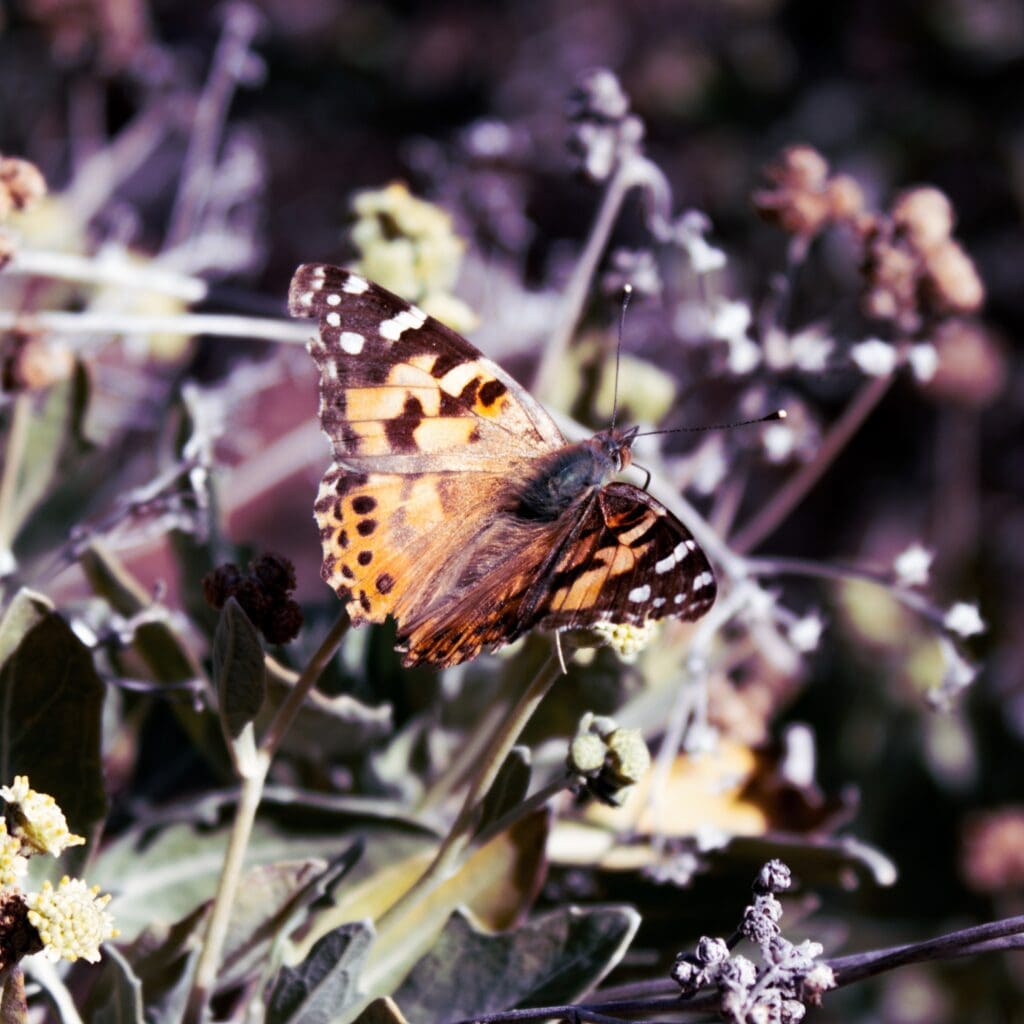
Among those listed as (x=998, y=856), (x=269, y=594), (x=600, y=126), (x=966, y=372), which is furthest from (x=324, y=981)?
(x=966, y=372)

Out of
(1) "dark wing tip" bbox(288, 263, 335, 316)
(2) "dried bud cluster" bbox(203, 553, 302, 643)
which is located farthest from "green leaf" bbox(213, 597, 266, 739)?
(1) "dark wing tip" bbox(288, 263, 335, 316)

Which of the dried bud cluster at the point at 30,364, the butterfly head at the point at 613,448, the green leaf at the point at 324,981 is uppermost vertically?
the butterfly head at the point at 613,448

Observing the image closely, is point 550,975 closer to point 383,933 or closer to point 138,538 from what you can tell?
point 383,933

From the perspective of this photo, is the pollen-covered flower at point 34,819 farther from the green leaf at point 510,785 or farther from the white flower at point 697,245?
the white flower at point 697,245

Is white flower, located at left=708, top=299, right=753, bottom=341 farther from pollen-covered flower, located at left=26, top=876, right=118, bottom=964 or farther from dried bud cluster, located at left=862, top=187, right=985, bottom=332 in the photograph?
pollen-covered flower, located at left=26, top=876, right=118, bottom=964

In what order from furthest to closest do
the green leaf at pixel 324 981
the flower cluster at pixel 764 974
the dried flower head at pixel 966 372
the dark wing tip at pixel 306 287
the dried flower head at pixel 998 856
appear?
the dried flower head at pixel 966 372, the dried flower head at pixel 998 856, the dark wing tip at pixel 306 287, the green leaf at pixel 324 981, the flower cluster at pixel 764 974

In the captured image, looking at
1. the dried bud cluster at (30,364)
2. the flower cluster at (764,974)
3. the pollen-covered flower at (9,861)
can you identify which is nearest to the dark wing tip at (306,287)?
the dried bud cluster at (30,364)
